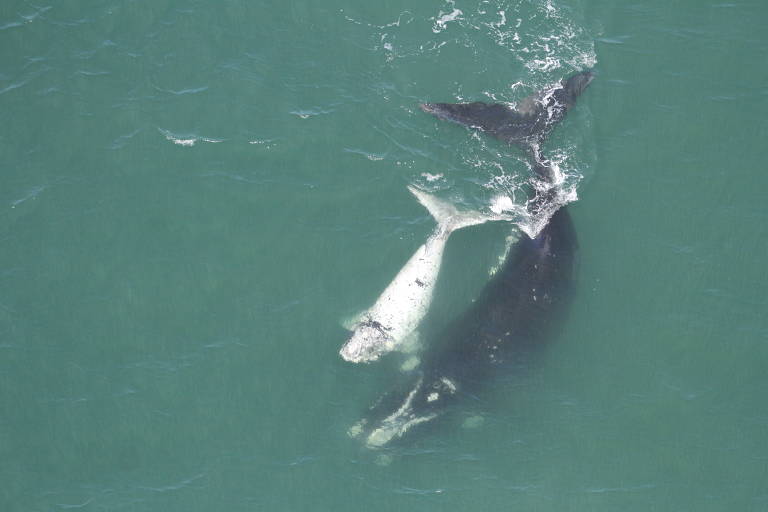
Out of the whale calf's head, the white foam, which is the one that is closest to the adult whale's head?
the whale calf's head

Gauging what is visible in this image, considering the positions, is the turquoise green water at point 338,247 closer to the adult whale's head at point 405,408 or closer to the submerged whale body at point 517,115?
the adult whale's head at point 405,408

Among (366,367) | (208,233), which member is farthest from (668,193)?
(208,233)

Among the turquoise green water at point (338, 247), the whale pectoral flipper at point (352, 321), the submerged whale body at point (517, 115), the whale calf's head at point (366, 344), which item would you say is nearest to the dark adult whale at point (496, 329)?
the submerged whale body at point (517, 115)

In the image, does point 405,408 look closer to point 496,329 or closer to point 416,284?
point 496,329

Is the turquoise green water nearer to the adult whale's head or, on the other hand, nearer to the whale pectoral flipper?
the whale pectoral flipper

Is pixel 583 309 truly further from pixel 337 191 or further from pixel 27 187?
pixel 27 187
